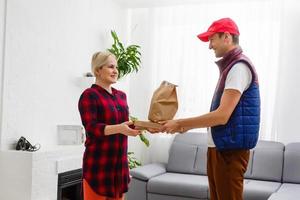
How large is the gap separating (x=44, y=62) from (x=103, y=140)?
1784 millimetres

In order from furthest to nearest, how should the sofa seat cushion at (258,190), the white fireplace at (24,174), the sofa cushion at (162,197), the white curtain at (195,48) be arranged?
the white curtain at (195,48) → the sofa cushion at (162,197) → the sofa seat cushion at (258,190) → the white fireplace at (24,174)

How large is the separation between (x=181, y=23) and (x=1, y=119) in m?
2.80

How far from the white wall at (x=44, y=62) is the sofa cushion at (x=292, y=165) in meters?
2.32

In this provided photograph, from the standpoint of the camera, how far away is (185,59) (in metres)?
5.11

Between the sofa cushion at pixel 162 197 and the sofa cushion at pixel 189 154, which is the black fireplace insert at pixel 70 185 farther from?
the sofa cushion at pixel 189 154

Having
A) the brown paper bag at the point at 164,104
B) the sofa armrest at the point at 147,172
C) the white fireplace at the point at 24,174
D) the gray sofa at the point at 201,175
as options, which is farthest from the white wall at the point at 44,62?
the brown paper bag at the point at 164,104

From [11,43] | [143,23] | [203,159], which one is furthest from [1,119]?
[143,23]

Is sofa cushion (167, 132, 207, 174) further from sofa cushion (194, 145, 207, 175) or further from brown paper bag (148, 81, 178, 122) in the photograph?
brown paper bag (148, 81, 178, 122)

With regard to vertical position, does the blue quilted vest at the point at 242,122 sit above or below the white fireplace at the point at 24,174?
above

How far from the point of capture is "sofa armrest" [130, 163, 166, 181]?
14.0ft

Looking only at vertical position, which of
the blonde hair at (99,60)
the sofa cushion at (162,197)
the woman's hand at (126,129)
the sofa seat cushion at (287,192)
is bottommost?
the sofa cushion at (162,197)

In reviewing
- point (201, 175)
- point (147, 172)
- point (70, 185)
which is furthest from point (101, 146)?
point (201, 175)

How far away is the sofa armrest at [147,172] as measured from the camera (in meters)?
4.28

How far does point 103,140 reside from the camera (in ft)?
7.13
